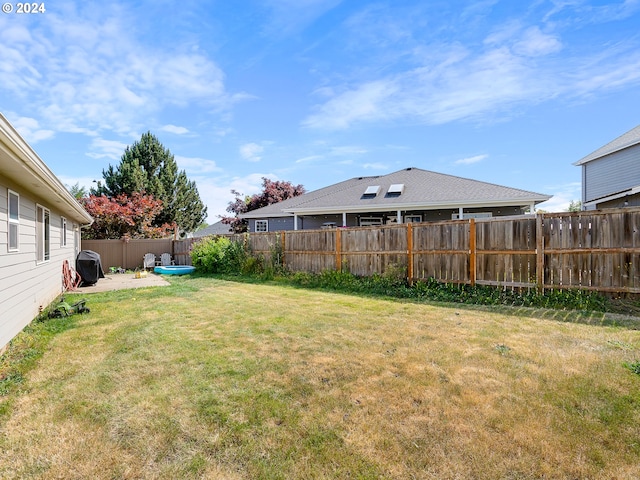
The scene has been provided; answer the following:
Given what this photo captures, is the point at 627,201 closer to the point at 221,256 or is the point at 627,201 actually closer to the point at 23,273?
the point at 221,256

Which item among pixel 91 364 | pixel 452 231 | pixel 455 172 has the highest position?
pixel 455 172

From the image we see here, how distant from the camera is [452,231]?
785cm

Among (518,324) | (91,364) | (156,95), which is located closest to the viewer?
(91,364)

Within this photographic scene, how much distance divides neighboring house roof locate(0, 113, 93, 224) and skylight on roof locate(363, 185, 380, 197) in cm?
1231

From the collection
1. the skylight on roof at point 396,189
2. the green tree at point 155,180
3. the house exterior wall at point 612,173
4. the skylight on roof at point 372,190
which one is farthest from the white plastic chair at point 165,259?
the house exterior wall at point 612,173

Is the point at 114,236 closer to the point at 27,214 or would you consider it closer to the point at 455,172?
the point at 27,214

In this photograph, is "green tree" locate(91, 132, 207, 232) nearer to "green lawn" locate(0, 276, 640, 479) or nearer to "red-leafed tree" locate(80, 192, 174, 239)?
"red-leafed tree" locate(80, 192, 174, 239)

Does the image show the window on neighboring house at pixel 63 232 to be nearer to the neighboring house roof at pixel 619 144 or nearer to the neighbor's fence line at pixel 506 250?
the neighbor's fence line at pixel 506 250

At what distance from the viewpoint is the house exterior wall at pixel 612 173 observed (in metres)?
13.9

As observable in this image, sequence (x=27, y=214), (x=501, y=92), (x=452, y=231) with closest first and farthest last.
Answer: (x=27, y=214), (x=452, y=231), (x=501, y=92)

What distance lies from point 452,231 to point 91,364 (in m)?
7.35

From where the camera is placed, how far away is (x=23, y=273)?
5.26m

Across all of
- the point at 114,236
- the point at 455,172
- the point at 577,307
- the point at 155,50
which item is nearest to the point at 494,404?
the point at 577,307

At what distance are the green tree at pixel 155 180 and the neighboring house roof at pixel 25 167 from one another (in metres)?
19.0
